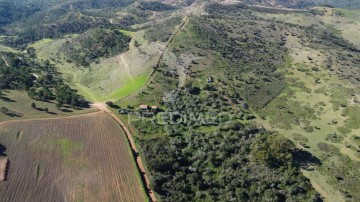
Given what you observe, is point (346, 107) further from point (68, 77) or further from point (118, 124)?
point (68, 77)

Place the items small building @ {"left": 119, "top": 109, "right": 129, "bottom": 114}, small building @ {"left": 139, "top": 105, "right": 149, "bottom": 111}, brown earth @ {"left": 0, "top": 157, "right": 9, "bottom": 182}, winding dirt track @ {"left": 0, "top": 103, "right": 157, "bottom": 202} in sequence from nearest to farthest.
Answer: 1. brown earth @ {"left": 0, "top": 157, "right": 9, "bottom": 182}
2. winding dirt track @ {"left": 0, "top": 103, "right": 157, "bottom": 202}
3. small building @ {"left": 139, "top": 105, "right": 149, "bottom": 111}
4. small building @ {"left": 119, "top": 109, "right": 129, "bottom": 114}

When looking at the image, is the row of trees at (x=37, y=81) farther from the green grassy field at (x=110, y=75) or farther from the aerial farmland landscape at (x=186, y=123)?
the green grassy field at (x=110, y=75)

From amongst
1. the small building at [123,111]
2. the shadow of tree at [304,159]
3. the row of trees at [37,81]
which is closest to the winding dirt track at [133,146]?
the small building at [123,111]

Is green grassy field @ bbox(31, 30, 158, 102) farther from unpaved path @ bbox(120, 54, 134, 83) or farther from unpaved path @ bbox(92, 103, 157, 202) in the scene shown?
unpaved path @ bbox(92, 103, 157, 202)

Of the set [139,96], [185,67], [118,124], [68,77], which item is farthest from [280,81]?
[68,77]

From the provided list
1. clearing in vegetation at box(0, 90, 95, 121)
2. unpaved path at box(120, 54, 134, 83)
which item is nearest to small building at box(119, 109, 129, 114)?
clearing in vegetation at box(0, 90, 95, 121)
